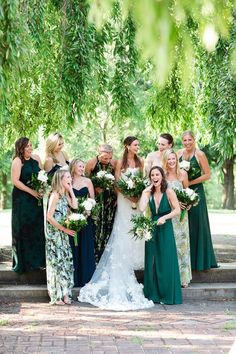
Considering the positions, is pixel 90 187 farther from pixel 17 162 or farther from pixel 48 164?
pixel 17 162

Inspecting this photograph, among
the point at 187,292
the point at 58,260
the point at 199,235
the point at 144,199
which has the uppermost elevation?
the point at 144,199

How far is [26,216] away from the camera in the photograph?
8.93 meters

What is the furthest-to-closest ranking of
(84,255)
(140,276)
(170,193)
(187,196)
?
(140,276)
(84,255)
(187,196)
(170,193)

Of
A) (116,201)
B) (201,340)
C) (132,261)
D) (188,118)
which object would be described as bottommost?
(201,340)

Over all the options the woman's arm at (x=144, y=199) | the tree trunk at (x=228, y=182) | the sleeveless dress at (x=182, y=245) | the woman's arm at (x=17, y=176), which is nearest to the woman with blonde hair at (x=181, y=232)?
the sleeveless dress at (x=182, y=245)

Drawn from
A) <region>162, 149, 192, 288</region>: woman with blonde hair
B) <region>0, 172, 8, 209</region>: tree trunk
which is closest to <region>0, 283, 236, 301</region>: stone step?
<region>162, 149, 192, 288</region>: woman with blonde hair

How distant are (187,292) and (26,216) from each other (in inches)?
86.3

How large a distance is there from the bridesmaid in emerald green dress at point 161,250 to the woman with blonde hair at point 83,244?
72 cm

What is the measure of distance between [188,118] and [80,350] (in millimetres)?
5655

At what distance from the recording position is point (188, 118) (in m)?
11.0

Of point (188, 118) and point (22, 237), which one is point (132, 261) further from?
point (188, 118)

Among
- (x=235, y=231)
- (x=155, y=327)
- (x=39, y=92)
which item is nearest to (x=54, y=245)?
(x=155, y=327)

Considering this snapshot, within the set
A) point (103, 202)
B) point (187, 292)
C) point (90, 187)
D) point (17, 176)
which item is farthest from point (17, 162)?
point (187, 292)

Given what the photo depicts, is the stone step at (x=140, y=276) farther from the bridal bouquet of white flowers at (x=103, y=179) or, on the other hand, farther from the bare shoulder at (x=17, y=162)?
the bare shoulder at (x=17, y=162)
